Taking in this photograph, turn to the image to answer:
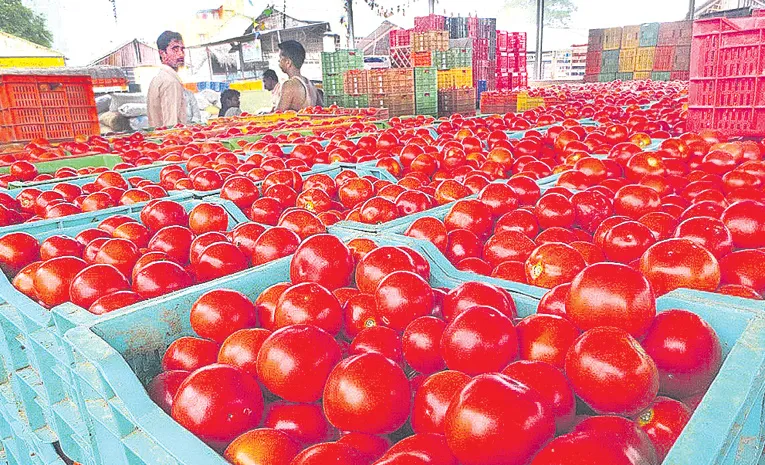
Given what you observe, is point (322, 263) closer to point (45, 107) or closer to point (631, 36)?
point (45, 107)

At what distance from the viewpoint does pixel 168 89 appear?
25.6 ft

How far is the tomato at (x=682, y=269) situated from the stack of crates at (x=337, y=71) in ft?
29.1

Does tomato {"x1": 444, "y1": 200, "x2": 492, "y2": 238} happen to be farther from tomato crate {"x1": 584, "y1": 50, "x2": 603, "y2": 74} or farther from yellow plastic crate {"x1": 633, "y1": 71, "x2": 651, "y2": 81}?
tomato crate {"x1": 584, "y1": 50, "x2": 603, "y2": 74}

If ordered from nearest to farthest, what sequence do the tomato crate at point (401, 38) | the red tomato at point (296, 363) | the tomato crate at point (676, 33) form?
the red tomato at point (296, 363)
the tomato crate at point (401, 38)
the tomato crate at point (676, 33)

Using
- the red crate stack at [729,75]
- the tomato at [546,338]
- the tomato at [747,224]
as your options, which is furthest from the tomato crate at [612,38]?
the tomato at [546,338]

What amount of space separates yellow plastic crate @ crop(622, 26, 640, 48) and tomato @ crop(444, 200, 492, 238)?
18628 millimetres

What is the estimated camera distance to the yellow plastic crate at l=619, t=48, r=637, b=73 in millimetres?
18562

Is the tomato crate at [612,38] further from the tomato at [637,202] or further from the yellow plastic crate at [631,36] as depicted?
the tomato at [637,202]

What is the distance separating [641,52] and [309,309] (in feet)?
65.8

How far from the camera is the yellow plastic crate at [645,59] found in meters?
18.2

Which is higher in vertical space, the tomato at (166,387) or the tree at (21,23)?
the tree at (21,23)

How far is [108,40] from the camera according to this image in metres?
29.5

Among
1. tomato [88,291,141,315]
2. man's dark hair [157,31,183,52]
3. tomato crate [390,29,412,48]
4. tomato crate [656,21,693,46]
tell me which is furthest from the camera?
tomato crate [656,21,693,46]

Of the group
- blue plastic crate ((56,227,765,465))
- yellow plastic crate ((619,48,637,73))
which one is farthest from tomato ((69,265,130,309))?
yellow plastic crate ((619,48,637,73))
